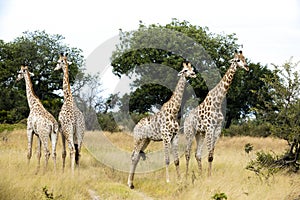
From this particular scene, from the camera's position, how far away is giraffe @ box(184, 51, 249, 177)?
11500mm

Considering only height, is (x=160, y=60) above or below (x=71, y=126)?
above

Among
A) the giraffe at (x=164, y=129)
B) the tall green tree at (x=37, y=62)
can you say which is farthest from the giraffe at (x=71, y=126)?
the tall green tree at (x=37, y=62)

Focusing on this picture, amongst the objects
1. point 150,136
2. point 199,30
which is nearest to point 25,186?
point 150,136

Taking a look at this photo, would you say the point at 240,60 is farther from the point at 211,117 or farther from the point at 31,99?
the point at 31,99

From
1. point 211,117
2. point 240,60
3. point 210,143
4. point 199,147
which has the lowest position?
point 199,147

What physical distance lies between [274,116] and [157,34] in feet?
52.0

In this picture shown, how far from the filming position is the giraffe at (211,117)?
11500mm

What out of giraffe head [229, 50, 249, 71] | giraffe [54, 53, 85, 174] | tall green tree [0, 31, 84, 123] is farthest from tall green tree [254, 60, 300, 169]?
tall green tree [0, 31, 84, 123]

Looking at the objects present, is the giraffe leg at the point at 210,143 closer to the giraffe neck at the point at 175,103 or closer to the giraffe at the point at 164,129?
the giraffe at the point at 164,129

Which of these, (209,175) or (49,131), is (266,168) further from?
(49,131)

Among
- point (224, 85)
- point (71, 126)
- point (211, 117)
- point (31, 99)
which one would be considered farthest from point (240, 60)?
point (31, 99)

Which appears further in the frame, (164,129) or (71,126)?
(71,126)

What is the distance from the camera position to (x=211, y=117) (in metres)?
11.6

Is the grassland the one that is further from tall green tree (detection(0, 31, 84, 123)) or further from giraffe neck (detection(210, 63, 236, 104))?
tall green tree (detection(0, 31, 84, 123))
